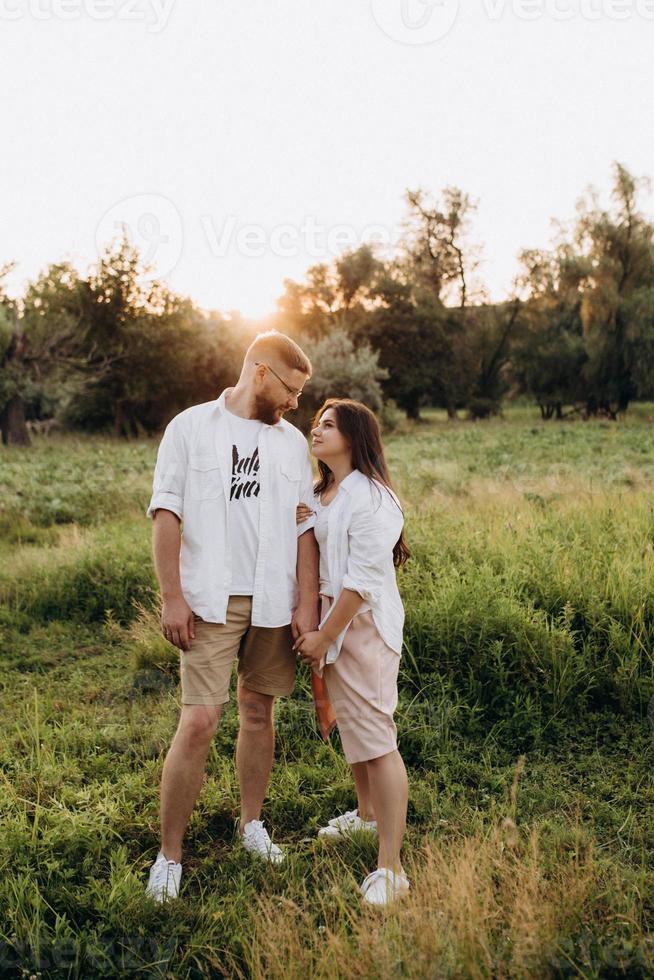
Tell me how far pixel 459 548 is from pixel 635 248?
3346 centimetres

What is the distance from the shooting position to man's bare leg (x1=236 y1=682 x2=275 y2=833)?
3.40m

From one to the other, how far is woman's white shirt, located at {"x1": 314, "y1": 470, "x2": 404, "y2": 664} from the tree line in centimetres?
2644

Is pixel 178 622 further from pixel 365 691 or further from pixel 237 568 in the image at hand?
pixel 365 691

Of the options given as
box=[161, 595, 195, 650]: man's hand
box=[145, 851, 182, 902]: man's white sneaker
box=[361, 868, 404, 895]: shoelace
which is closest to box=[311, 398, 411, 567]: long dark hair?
box=[161, 595, 195, 650]: man's hand

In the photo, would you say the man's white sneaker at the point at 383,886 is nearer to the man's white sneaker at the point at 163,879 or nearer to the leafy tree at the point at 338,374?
the man's white sneaker at the point at 163,879

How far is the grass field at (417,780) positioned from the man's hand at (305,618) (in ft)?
3.25

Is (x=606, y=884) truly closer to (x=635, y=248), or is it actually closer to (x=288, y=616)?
(x=288, y=616)

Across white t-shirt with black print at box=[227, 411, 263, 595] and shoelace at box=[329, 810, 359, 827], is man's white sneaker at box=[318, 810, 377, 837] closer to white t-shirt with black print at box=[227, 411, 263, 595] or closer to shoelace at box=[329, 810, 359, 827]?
shoelace at box=[329, 810, 359, 827]

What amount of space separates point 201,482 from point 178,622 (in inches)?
23.6

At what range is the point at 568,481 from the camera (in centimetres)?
1048

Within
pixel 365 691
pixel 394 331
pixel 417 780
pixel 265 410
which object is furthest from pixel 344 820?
pixel 394 331

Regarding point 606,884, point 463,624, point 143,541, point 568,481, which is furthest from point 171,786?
point 568,481

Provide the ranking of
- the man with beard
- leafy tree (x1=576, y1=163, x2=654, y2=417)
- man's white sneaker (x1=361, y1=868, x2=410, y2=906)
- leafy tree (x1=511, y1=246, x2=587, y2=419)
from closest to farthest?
man's white sneaker (x1=361, y1=868, x2=410, y2=906) < the man with beard < leafy tree (x1=576, y1=163, x2=654, y2=417) < leafy tree (x1=511, y1=246, x2=587, y2=419)

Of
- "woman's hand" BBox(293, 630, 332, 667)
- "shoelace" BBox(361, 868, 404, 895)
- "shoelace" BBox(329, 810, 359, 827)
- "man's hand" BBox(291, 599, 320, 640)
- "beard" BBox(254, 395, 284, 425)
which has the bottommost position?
"shoelace" BBox(329, 810, 359, 827)
